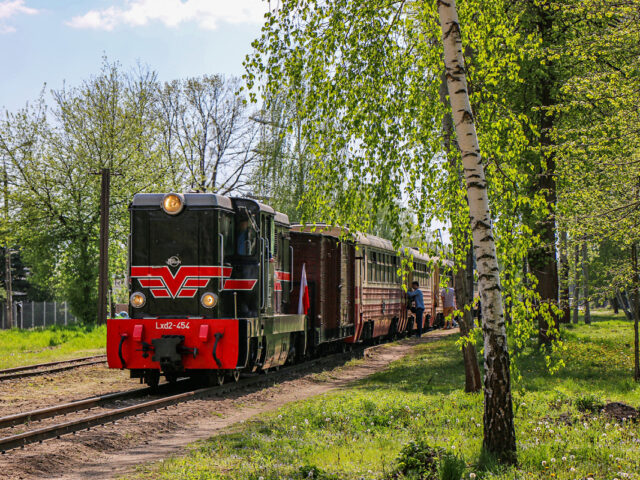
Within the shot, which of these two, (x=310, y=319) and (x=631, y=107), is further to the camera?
(x=310, y=319)

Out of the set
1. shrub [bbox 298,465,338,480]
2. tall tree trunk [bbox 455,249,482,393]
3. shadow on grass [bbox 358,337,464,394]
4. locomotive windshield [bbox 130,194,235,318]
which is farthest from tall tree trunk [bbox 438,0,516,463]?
locomotive windshield [bbox 130,194,235,318]

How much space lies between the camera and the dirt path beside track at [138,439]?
8.05 m

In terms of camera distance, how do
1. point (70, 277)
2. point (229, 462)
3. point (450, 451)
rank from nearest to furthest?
point (450, 451)
point (229, 462)
point (70, 277)

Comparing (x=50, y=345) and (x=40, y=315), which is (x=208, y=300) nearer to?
(x=50, y=345)

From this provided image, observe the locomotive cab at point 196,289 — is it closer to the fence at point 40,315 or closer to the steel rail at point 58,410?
the steel rail at point 58,410

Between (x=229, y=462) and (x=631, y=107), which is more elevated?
(x=631, y=107)

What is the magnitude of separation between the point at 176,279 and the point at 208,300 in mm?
770


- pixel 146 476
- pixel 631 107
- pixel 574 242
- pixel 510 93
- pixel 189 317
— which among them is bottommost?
pixel 146 476

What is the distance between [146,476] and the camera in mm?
7512

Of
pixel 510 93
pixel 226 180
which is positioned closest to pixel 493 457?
pixel 510 93

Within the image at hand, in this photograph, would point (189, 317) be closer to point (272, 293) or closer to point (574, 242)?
point (272, 293)

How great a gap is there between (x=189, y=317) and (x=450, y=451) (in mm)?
7288

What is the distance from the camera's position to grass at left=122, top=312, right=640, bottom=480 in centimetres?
716

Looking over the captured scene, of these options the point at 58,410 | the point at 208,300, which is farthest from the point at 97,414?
the point at 208,300
